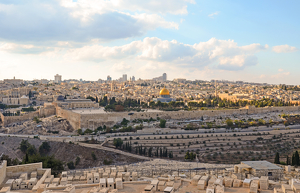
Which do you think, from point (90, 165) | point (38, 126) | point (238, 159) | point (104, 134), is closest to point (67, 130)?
point (38, 126)

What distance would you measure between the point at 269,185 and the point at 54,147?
17334mm

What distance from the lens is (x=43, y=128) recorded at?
89.2 feet

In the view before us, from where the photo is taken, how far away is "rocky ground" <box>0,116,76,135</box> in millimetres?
26469

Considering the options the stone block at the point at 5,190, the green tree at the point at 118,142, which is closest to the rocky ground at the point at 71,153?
the green tree at the point at 118,142

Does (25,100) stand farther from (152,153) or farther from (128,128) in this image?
(152,153)

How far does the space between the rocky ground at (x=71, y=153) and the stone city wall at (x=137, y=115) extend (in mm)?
4924

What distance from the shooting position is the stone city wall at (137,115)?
26906 mm

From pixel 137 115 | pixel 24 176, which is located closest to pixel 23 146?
pixel 137 115

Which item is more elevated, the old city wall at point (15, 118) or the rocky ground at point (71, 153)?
the old city wall at point (15, 118)

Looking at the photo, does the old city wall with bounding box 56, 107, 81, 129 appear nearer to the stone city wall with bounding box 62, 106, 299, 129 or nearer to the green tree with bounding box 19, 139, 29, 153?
the stone city wall with bounding box 62, 106, 299, 129

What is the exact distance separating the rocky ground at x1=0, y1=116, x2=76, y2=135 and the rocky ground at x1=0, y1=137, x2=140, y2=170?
302 centimetres

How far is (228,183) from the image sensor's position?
7.55 m

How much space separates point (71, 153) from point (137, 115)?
9823mm

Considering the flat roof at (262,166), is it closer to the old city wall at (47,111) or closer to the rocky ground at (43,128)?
the rocky ground at (43,128)
